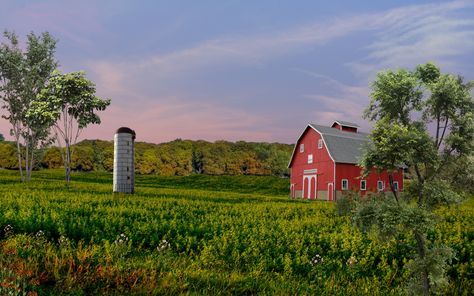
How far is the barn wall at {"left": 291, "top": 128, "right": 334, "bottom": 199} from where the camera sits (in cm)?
3862

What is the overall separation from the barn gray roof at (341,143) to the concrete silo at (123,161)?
1950 cm

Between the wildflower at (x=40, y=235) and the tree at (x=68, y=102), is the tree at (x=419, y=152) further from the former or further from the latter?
the tree at (x=68, y=102)

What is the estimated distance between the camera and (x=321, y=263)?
10578 mm

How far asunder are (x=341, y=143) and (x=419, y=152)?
110 ft

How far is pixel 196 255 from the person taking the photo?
10461 mm

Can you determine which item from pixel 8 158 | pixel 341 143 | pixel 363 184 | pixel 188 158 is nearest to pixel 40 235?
pixel 341 143

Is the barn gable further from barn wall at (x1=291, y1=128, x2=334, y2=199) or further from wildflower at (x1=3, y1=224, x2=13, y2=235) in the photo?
wildflower at (x1=3, y1=224, x2=13, y2=235)

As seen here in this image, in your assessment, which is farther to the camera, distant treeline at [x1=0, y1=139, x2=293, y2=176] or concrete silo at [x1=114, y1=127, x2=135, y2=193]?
distant treeline at [x1=0, y1=139, x2=293, y2=176]

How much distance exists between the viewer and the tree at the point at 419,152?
686 centimetres

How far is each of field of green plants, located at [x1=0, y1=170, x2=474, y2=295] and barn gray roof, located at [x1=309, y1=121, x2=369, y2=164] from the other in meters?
22.5

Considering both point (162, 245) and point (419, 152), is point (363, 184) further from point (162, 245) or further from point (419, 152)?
point (419, 152)

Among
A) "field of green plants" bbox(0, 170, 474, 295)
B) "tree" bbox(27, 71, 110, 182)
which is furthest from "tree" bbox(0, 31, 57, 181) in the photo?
"field of green plants" bbox(0, 170, 474, 295)

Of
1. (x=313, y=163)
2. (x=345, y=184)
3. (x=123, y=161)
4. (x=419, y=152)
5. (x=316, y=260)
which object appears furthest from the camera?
(x=313, y=163)

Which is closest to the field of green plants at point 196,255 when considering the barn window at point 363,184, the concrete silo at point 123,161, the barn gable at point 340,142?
the concrete silo at point 123,161
